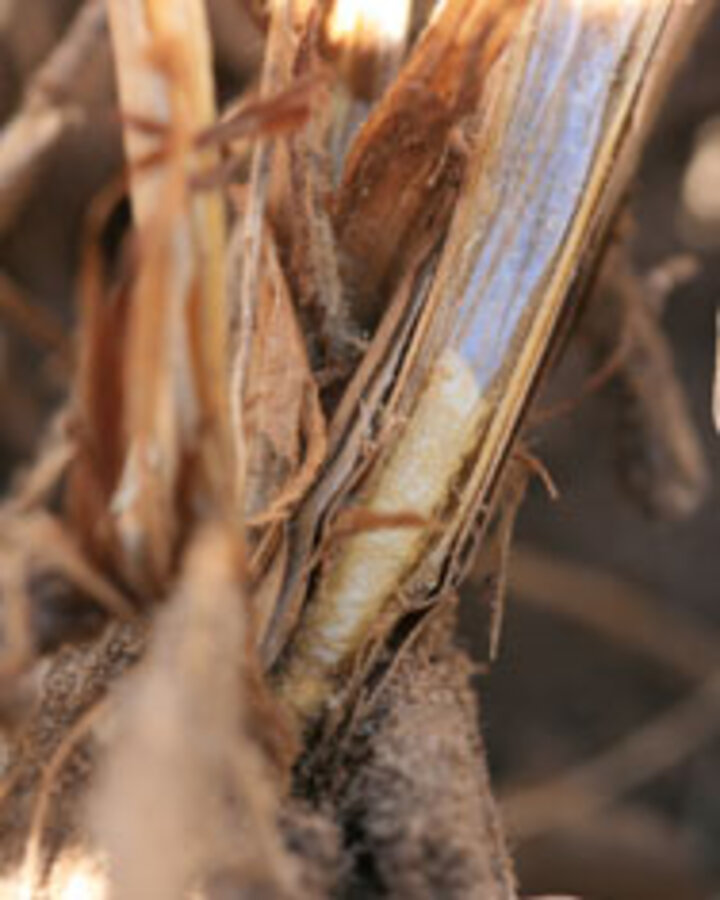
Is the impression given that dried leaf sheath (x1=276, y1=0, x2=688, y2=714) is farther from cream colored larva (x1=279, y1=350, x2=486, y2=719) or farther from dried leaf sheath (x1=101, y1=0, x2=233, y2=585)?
dried leaf sheath (x1=101, y1=0, x2=233, y2=585)

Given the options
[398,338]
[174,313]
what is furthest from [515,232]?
[174,313]

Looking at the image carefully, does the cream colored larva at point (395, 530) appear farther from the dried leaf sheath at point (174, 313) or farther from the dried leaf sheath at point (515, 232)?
the dried leaf sheath at point (174, 313)

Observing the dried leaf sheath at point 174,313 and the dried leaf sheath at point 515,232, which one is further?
the dried leaf sheath at point 515,232

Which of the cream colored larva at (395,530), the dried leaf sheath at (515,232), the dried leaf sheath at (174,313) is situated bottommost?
the cream colored larva at (395,530)

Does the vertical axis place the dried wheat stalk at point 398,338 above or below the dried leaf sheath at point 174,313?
below

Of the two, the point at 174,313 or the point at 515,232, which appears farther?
the point at 515,232

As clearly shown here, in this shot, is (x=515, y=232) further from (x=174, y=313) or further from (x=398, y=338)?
(x=174, y=313)

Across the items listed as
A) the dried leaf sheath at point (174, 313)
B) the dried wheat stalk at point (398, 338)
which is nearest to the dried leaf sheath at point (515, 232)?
→ the dried wheat stalk at point (398, 338)
